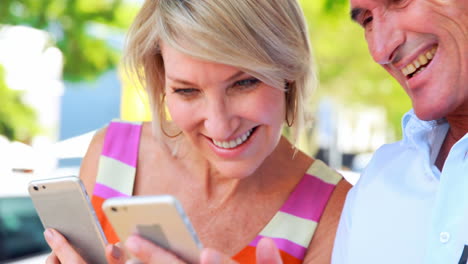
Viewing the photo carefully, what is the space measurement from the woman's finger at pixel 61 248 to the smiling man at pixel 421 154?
0.85 metres

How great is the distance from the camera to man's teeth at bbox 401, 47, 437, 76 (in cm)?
204

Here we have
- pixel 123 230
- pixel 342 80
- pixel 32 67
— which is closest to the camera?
pixel 123 230

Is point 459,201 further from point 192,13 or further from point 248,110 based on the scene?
point 192,13

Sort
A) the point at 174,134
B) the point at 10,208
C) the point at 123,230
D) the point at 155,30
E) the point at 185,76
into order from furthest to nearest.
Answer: the point at 10,208, the point at 174,134, the point at 155,30, the point at 185,76, the point at 123,230

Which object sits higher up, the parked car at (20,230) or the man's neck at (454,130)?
the man's neck at (454,130)

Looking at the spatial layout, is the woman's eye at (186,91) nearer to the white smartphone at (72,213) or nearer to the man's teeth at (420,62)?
the white smartphone at (72,213)

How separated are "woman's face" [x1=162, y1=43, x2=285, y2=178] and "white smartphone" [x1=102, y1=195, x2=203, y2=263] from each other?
2.35 ft

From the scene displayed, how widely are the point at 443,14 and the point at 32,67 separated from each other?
7.67 metres

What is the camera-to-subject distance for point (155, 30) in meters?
2.57

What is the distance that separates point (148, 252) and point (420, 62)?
3.19 ft

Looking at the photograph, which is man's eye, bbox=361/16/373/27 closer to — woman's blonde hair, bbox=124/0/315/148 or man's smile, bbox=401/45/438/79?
man's smile, bbox=401/45/438/79

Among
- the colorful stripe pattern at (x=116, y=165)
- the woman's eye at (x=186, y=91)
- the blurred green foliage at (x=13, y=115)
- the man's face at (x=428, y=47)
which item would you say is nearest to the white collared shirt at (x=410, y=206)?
the man's face at (x=428, y=47)

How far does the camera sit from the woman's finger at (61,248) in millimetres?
2035

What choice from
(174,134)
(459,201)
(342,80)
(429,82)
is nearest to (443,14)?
(429,82)
